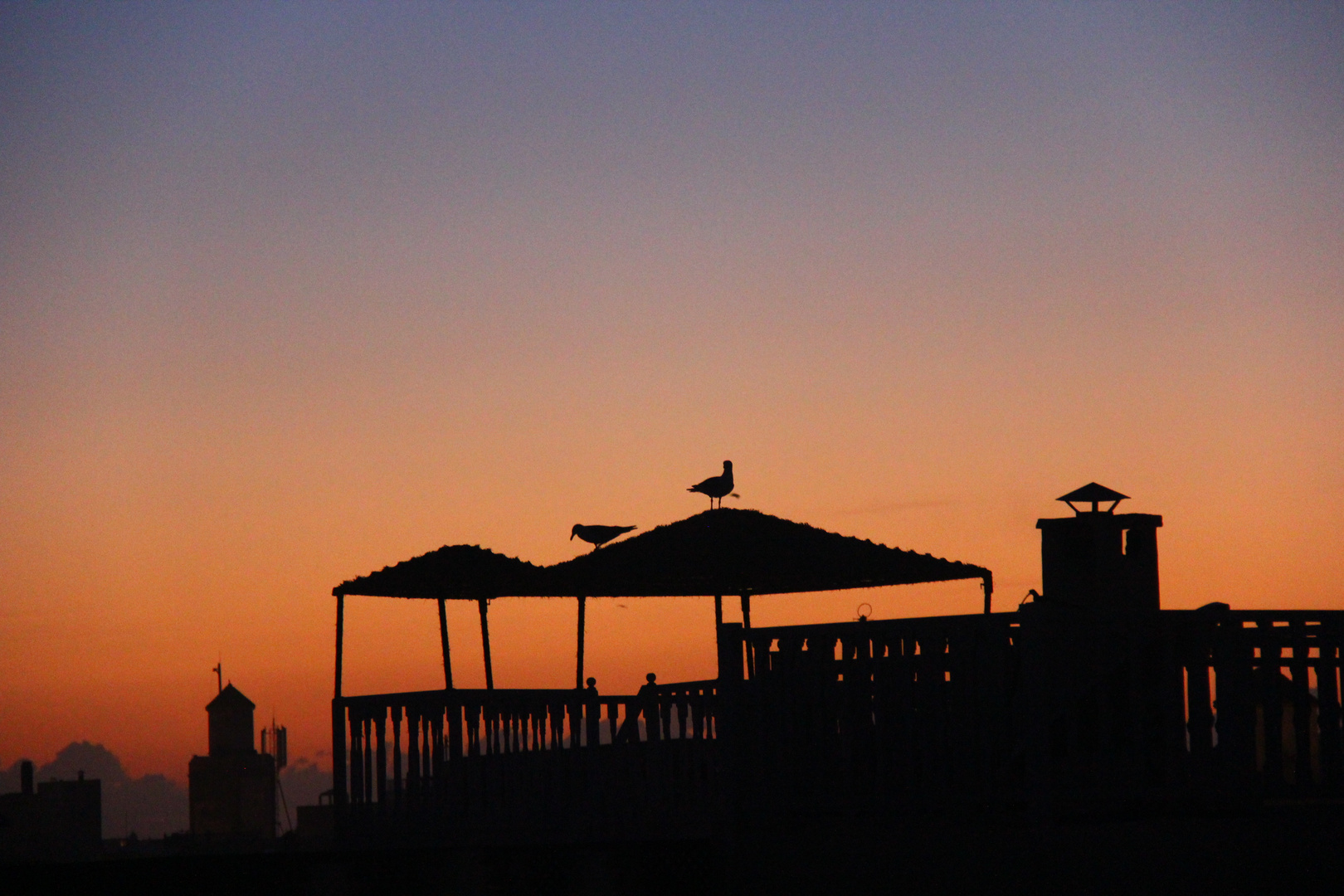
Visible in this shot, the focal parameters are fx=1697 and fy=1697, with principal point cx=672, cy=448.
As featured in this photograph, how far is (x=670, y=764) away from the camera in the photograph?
1552 centimetres

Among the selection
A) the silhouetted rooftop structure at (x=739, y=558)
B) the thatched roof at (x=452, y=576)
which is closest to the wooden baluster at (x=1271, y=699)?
the silhouetted rooftop structure at (x=739, y=558)

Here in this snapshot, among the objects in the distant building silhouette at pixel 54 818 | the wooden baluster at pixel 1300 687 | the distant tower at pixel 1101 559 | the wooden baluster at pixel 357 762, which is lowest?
the distant building silhouette at pixel 54 818

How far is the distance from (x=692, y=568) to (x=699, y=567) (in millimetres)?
78

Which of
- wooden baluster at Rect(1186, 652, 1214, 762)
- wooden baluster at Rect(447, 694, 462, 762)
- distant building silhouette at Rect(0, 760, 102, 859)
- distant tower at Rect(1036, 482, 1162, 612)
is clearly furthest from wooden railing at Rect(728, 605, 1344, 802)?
distant building silhouette at Rect(0, 760, 102, 859)

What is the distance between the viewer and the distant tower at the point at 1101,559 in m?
15.0

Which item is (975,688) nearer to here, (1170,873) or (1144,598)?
(1170,873)

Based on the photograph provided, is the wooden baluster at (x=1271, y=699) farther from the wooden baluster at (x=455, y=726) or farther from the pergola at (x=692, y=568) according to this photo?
the wooden baluster at (x=455, y=726)

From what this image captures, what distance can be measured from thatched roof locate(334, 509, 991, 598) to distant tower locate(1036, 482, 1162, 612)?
3396 millimetres

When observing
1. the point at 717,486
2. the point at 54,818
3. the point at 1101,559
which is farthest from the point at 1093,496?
the point at 54,818

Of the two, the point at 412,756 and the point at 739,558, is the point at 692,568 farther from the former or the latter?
the point at 412,756

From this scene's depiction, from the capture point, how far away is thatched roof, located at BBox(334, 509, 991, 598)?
18.0 metres

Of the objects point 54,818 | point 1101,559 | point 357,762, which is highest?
point 1101,559

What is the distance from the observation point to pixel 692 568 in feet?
58.3

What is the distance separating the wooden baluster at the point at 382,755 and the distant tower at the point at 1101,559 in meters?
6.66
